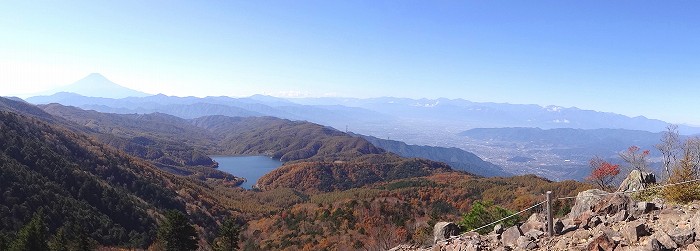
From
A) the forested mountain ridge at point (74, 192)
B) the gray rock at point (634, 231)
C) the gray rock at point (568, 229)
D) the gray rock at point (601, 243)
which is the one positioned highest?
the gray rock at point (634, 231)

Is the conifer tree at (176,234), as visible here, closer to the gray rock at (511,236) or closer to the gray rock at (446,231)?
the gray rock at (446,231)

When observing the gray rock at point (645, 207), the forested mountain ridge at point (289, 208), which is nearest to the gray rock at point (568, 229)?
the gray rock at point (645, 207)

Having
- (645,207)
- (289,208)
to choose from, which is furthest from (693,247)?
(289,208)

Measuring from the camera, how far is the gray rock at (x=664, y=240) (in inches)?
301

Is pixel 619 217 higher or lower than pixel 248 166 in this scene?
higher

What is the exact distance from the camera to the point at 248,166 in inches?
6865

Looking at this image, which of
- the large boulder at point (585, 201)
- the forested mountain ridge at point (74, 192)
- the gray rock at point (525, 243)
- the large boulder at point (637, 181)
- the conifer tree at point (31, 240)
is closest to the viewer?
the gray rock at point (525, 243)

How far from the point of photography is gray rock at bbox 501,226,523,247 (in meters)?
10.5

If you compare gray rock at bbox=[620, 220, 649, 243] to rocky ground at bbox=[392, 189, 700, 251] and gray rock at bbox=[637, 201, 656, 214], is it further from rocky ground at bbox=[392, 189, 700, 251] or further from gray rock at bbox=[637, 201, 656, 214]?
gray rock at bbox=[637, 201, 656, 214]

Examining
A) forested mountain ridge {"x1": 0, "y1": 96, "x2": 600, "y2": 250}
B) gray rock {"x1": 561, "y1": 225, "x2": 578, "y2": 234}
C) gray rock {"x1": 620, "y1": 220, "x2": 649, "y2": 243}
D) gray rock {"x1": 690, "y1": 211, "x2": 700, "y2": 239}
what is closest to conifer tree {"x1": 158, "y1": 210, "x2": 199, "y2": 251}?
forested mountain ridge {"x1": 0, "y1": 96, "x2": 600, "y2": 250}

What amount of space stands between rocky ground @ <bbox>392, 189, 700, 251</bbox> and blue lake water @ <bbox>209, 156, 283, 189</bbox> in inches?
5112

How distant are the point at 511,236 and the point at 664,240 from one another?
355 cm

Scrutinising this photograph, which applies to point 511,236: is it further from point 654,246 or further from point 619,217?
point 654,246

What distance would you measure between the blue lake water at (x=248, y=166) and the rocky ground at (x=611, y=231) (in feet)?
426
